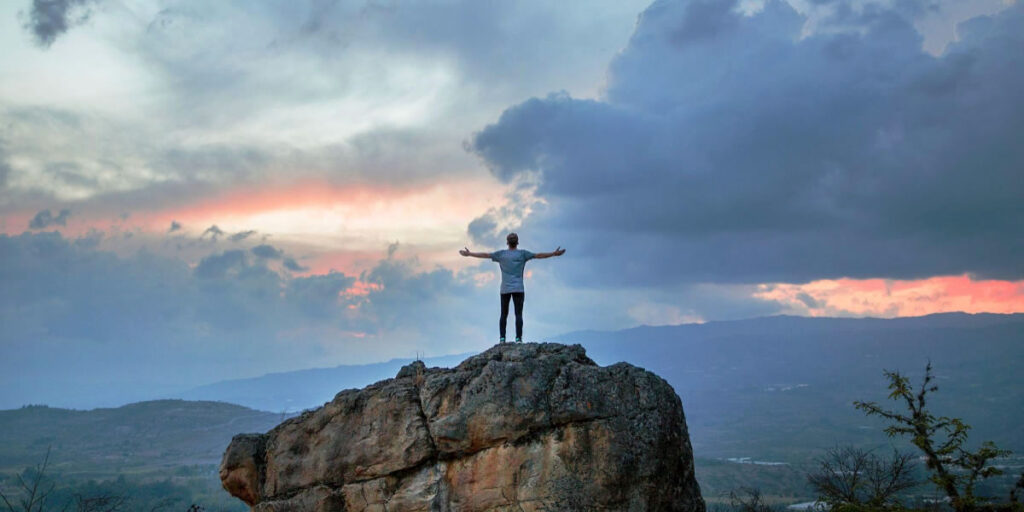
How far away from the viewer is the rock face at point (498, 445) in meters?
16.9

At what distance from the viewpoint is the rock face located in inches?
667

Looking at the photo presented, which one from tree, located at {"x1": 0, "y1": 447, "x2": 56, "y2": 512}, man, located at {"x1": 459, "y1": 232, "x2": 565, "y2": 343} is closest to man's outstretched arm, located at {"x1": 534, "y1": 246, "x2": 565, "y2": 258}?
man, located at {"x1": 459, "y1": 232, "x2": 565, "y2": 343}

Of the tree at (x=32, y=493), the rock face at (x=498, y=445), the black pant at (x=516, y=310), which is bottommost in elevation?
the tree at (x=32, y=493)

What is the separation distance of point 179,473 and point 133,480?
1806 centimetres

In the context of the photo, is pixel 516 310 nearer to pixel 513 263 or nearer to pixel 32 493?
pixel 513 263

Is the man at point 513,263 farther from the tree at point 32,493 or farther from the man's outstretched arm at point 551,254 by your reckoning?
the tree at point 32,493

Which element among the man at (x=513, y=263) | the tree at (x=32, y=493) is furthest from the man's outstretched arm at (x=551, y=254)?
the tree at (x=32, y=493)

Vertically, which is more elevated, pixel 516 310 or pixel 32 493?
pixel 516 310

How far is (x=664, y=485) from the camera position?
1733cm

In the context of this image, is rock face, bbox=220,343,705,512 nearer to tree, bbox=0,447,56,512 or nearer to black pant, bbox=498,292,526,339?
black pant, bbox=498,292,526,339

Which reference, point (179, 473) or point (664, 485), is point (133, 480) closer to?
point (179, 473)

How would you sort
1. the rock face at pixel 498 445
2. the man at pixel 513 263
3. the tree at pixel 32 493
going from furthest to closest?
the man at pixel 513 263
the rock face at pixel 498 445
the tree at pixel 32 493

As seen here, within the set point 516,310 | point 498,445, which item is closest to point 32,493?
point 498,445

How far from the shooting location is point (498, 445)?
17.4m
